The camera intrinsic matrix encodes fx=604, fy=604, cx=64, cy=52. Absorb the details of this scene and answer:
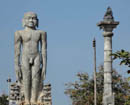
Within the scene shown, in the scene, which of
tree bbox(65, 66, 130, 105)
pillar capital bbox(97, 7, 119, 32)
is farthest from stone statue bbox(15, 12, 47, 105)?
tree bbox(65, 66, 130, 105)

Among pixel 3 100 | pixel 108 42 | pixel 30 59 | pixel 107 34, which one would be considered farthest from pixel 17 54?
pixel 3 100

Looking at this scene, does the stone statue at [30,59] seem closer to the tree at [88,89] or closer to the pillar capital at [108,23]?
the pillar capital at [108,23]

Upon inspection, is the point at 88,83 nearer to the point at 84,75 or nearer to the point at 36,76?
the point at 84,75

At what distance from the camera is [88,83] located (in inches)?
1971

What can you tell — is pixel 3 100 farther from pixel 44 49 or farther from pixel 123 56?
pixel 123 56

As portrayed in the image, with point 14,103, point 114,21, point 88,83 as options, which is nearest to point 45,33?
point 14,103

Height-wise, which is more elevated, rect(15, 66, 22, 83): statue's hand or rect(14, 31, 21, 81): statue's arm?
rect(14, 31, 21, 81): statue's arm

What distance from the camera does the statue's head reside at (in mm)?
24797

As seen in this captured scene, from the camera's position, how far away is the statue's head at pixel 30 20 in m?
24.8

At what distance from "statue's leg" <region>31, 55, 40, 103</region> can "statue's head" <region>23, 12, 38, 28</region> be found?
52.6 inches

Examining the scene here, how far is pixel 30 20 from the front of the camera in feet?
81.4

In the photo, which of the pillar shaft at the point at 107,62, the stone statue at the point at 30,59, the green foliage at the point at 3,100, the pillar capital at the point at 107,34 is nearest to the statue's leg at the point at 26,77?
the stone statue at the point at 30,59

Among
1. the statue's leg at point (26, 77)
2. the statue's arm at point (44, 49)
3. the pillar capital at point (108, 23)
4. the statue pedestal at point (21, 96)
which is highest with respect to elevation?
the pillar capital at point (108, 23)

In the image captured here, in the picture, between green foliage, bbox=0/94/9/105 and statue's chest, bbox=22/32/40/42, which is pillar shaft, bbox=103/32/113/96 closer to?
statue's chest, bbox=22/32/40/42
